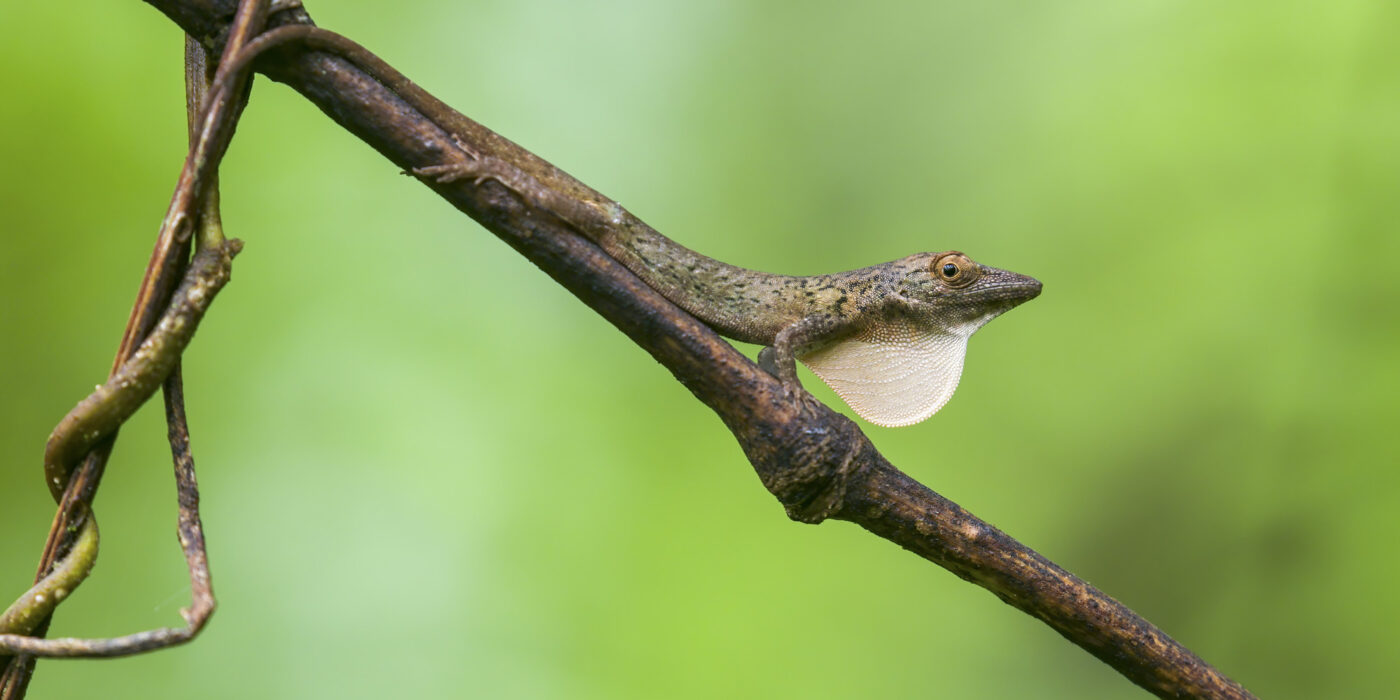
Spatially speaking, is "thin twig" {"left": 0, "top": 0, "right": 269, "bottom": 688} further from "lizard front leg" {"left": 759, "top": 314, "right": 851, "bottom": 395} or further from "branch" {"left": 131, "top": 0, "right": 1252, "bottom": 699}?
"lizard front leg" {"left": 759, "top": 314, "right": 851, "bottom": 395}

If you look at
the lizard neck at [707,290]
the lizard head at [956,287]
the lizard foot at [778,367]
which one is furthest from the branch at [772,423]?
the lizard head at [956,287]

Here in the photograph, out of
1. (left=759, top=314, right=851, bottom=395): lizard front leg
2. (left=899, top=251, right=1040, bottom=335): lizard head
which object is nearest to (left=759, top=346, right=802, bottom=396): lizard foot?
(left=759, top=314, right=851, bottom=395): lizard front leg

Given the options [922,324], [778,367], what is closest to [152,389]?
[778,367]

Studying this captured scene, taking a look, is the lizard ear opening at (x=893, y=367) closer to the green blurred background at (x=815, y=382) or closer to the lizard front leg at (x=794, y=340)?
the lizard front leg at (x=794, y=340)

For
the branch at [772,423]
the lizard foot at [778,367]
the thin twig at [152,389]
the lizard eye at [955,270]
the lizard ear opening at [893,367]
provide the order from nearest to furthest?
the thin twig at [152,389], the branch at [772,423], the lizard foot at [778,367], the lizard ear opening at [893,367], the lizard eye at [955,270]

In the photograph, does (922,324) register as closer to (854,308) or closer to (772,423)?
(854,308)

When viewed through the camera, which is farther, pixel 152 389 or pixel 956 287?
pixel 956 287

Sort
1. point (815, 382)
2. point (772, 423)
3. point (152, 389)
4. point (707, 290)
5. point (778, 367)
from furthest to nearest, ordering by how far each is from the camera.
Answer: point (815, 382) < point (707, 290) < point (778, 367) < point (772, 423) < point (152, 389)

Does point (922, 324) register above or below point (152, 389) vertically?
above

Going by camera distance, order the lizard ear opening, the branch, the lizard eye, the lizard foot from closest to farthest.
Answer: the branch
the lizard foot
the lizard ear opening
the lizard eye
